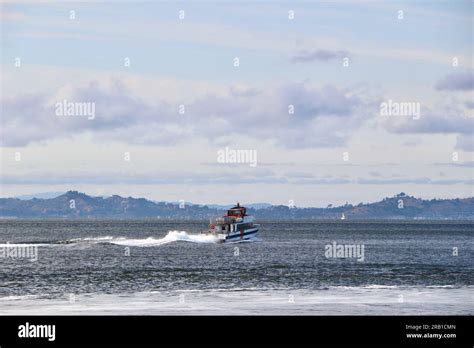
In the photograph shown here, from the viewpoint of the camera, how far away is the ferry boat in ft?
449

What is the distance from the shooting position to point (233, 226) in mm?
139750

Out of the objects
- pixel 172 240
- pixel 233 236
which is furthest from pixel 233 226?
pixel 172 240

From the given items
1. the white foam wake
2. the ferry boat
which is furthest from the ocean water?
the white foam wake

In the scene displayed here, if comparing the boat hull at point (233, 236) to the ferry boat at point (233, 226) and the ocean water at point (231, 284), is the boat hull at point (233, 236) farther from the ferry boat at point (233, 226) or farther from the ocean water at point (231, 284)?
the ocean water at point (231, 284)

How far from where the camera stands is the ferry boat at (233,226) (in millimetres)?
136750

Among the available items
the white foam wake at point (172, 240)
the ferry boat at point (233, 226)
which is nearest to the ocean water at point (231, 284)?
the ferry boat at point (233, 226)

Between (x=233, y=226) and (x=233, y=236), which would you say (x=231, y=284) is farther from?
(x=233, y=226)

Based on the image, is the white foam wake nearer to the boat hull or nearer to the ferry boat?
the boat hull

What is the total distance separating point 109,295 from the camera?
55.7 metres

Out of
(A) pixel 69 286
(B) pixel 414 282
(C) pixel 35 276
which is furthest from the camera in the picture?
(C) pixel 35 276

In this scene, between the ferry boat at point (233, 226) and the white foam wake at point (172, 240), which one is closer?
the ferry boat at point (233, 226)
